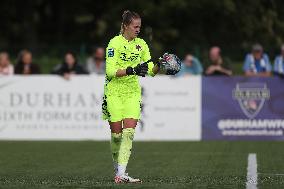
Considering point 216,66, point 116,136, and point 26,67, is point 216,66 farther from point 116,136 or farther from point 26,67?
point 116,136

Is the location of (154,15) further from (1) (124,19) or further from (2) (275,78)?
(1) (124,19)

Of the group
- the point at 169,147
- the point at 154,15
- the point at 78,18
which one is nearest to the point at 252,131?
the point at 169,147

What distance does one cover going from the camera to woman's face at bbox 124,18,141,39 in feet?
39.5

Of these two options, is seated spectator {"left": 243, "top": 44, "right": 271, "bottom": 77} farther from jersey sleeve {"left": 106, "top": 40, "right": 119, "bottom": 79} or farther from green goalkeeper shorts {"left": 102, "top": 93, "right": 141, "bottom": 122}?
jersey sleeve {"left": 106, "top": 40, "right": 119, "bottom": 79}

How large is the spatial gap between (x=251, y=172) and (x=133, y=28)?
9.61 feet

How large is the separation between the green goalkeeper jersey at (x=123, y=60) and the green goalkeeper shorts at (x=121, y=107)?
62mm

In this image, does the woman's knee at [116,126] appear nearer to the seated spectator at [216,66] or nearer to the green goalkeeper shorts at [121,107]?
the green goalkeeper shorts at [121,107]

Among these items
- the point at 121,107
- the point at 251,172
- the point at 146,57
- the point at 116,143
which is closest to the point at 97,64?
the point at 251,172

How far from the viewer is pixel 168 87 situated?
21.6 meters

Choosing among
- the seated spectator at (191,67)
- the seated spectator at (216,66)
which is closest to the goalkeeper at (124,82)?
the seated spectator at (216,66)

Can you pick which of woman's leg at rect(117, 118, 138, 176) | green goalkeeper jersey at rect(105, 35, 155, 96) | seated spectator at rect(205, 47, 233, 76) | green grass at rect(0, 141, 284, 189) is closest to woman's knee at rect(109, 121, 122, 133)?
woman's leg at rect(117, 118, 138, 176)

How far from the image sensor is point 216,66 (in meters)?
22.6

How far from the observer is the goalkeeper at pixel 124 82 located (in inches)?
476

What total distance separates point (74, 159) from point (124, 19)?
16.3ft
